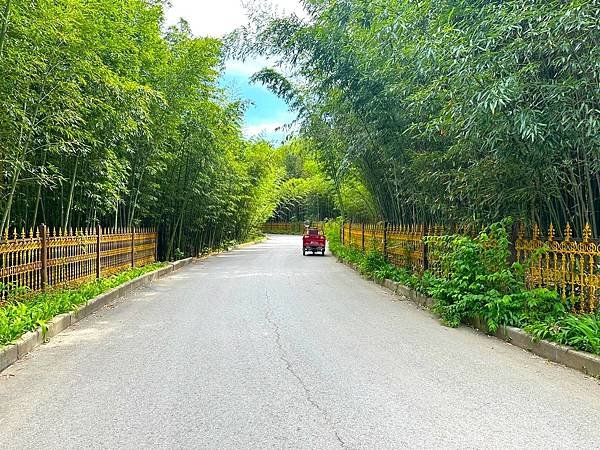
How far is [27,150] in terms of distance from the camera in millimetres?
6766

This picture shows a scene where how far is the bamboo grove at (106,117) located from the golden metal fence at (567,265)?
6102 mm

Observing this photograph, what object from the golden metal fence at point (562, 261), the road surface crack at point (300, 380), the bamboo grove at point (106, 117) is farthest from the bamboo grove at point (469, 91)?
the road surface crack at point (300, 380)

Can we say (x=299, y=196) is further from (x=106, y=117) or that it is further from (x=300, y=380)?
(x=300, y=380)

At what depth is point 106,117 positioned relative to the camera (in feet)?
25.8

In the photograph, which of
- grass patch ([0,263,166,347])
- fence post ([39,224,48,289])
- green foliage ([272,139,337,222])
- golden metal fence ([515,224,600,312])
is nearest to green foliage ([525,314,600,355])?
golden metal fence ([515,224,600,312])

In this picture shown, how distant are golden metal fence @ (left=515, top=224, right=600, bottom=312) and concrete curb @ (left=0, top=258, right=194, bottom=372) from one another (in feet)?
18.6

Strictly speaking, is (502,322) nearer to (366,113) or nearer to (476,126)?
(476,126)

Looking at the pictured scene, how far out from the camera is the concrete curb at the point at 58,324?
15.4ft

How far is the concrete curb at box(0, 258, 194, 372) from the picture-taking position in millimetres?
4685

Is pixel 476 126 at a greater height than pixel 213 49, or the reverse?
pixel 213 49

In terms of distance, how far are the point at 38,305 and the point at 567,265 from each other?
6.37 meters

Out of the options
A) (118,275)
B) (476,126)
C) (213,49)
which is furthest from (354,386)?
(213,49)

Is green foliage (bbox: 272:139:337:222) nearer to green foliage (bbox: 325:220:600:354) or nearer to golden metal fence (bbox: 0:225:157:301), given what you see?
golden metal fence (bbox: 0:225:157:301)

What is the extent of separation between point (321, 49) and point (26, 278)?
595 centimetres
